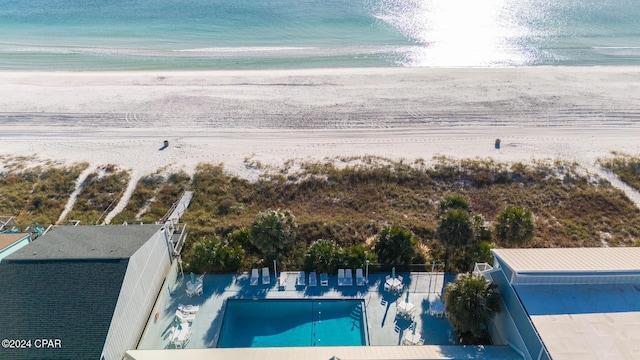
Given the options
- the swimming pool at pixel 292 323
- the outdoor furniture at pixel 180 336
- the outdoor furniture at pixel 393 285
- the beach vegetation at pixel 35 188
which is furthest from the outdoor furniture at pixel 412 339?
the beach vegetation at pixel 35 188

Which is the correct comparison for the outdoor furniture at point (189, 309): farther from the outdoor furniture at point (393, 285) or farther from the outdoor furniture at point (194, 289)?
the outdoor furniture at point (393, 285)

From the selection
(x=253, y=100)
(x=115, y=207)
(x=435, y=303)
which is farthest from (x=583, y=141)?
(x=115, y=207)

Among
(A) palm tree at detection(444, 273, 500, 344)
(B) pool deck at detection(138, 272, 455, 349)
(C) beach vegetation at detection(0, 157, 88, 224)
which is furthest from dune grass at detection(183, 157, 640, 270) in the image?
(C) beach vegetation at detection(0, 157, 88, 224)

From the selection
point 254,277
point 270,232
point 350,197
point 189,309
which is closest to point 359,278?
point 270,232

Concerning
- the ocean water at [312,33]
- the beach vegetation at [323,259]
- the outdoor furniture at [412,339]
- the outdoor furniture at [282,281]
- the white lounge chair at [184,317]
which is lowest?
the outdoor furniture at [412,339]

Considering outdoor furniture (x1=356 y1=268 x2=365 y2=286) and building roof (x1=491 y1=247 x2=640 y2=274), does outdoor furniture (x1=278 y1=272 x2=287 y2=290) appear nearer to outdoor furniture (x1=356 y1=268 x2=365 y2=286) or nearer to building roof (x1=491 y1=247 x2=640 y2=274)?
outdoor furniture (x1=356 y1=268 x2=365 y2=286)

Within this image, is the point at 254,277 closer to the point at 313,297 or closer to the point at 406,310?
the point at 313,297
